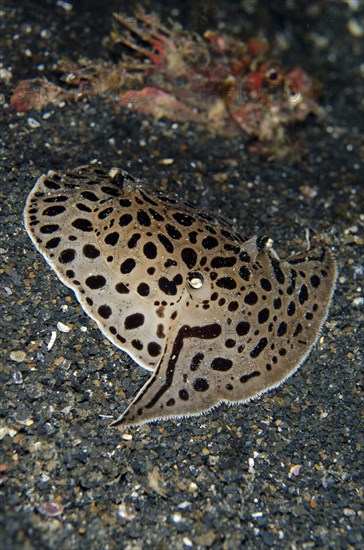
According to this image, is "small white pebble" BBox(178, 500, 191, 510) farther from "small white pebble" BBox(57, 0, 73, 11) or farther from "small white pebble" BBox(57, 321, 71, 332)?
"small white pebble" BBox(57, 0, 73, 11)

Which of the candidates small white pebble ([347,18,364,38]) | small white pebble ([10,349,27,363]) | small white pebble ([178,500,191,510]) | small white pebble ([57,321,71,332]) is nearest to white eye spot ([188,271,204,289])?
small white pebble ([57,321,71,332])

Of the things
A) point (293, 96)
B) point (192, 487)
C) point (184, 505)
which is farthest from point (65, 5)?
point (184, 505)

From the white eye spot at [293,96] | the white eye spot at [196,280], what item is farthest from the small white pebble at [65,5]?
the white eye spot at [196,280]

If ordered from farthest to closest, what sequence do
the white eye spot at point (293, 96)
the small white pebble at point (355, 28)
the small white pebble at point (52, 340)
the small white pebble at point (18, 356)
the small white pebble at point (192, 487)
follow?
the small white pebble at point (355, 28) < the white eye spot at point (293, 96) < the small white pebble at point (52, 340) < the small white pebble at point (18, 356) < the small white pebble at point (192, 487)

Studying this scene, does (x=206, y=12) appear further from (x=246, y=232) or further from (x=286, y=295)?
(x=286, y=295)

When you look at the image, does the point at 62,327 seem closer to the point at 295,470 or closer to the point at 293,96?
the point at 295,470

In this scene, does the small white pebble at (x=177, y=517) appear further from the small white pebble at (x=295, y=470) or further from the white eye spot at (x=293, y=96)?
the white eye spot at (x=293, y=96)

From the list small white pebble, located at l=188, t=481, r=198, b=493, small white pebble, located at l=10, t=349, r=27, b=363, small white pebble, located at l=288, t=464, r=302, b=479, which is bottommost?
small white pebble, located at l=10, t=349, r=27, b=363

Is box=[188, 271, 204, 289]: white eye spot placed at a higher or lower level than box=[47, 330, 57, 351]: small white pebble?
higher

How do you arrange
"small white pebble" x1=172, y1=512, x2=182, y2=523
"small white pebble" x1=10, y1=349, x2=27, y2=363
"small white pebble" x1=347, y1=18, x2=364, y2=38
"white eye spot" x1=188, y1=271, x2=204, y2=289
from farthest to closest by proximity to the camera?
1. "small white pebble" x1=347, y1=18, x2=364, y2=38
2. "small white pebble" x1=10, y1=349, x2=27, y2=363
3. "white eye spot" x1=188, y1=271, x2=204, y2=289
4. "small white pebble" x1=172, y1=512, x2=182, y2=523
